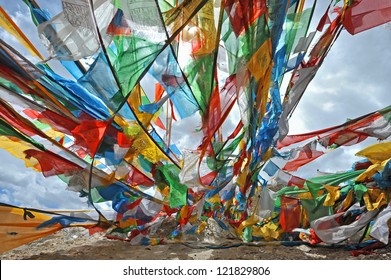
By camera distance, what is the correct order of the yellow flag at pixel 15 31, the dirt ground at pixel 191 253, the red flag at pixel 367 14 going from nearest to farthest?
1. the red flag at pixel 367 14
2. the yellow flag at pixel 15 31
3. the dirt ground at pixel 191 253

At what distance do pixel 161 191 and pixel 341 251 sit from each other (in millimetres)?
1964

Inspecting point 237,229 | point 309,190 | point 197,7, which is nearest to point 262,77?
point 197,7

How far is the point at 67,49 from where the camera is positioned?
7.16 feet

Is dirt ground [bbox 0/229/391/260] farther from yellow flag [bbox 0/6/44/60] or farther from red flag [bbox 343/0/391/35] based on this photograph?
red flag [bbox 343/0/391/35]

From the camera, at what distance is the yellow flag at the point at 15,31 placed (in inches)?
109

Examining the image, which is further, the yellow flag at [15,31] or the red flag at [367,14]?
the yellow flag at [15,31]

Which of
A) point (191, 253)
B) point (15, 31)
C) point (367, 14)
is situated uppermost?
point (15, 31)

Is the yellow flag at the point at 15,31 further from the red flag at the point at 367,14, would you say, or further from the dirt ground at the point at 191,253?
the red flag at the point at 367,14

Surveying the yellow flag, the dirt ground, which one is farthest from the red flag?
the yellow flag

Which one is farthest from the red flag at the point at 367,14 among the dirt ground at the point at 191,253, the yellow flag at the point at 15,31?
the yellow flag at the point at 15,31

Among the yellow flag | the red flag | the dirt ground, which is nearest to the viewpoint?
the red flag

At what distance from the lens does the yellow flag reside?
2.77 metres

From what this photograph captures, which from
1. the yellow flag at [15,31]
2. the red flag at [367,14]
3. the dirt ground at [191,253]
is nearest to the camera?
the red flag at [367,14]

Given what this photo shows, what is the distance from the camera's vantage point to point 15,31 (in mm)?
2895
